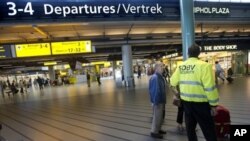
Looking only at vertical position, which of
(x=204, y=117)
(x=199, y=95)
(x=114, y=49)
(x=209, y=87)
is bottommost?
(x=204, y=117)

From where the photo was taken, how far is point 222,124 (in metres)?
4.80

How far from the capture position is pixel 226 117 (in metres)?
4.86

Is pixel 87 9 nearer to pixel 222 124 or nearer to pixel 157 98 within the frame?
pixel 157 98

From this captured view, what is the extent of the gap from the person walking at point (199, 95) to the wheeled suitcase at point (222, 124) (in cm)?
108

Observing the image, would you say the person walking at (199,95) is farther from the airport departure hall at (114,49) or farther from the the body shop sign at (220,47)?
the the body shop sign at (220,47)

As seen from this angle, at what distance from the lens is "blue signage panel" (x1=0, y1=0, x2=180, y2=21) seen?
38.5 feet

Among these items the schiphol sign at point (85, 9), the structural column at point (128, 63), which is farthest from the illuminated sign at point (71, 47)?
the structural column at point (128, 63)

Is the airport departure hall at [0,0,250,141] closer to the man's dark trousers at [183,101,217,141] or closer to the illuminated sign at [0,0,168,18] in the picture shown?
the illuminated sign at [0,0,168,18]

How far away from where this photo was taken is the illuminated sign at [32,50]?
14.0 meters

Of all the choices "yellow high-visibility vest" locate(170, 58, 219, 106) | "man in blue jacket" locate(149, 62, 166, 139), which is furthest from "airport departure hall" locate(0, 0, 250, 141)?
"yellow high-visibility vest" locate(170, 58, 219, 106)

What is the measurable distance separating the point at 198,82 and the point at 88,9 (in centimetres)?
997

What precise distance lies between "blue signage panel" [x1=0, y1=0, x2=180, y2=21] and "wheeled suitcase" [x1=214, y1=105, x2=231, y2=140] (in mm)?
9168

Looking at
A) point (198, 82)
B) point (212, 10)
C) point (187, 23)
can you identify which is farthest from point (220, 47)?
point (198, 82)

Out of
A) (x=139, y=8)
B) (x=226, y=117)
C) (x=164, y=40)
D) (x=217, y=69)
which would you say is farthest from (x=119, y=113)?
(x=164, y=40)
